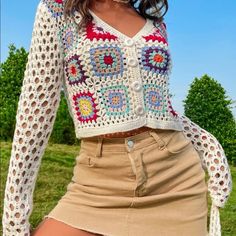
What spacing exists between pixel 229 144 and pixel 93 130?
10921 millimetres

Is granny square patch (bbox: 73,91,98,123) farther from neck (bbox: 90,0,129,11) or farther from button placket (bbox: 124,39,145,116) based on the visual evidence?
neck (bbox: 90,0,129,11)

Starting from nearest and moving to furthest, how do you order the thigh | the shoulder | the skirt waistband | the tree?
the thigh
the skirt waistband
the shoulder
the tree

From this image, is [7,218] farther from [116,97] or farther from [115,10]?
[115,10]

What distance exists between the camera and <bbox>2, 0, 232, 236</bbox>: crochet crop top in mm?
2564

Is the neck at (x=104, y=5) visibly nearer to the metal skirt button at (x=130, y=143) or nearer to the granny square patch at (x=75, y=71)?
the granny square patch at (x=75, y=71)

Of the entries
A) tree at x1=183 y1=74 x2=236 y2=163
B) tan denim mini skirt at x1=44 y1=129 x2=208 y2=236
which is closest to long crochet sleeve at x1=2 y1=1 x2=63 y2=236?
tan denim mini skirt at x1=44 y1=129 x2=208 y2=236

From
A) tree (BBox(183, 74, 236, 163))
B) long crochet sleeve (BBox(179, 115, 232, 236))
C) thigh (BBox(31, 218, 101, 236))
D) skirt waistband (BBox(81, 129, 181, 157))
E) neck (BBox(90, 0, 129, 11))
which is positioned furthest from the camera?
tree (BBox(183, 74, 236, 163))

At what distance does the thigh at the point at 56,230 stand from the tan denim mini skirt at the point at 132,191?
0.02 meters

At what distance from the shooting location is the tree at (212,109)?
41.9 feet

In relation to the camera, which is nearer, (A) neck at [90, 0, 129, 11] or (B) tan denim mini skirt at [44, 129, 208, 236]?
(B) tan denim mini skirt at [44, 129, 208, 236]

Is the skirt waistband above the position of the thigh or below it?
above

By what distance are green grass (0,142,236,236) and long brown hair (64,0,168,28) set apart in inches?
139

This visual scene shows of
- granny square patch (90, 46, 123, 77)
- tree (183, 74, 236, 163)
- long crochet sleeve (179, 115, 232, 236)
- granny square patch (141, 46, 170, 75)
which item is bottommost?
long crochet sleeve (179, 115, 232, 236)

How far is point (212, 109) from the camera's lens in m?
12.8
